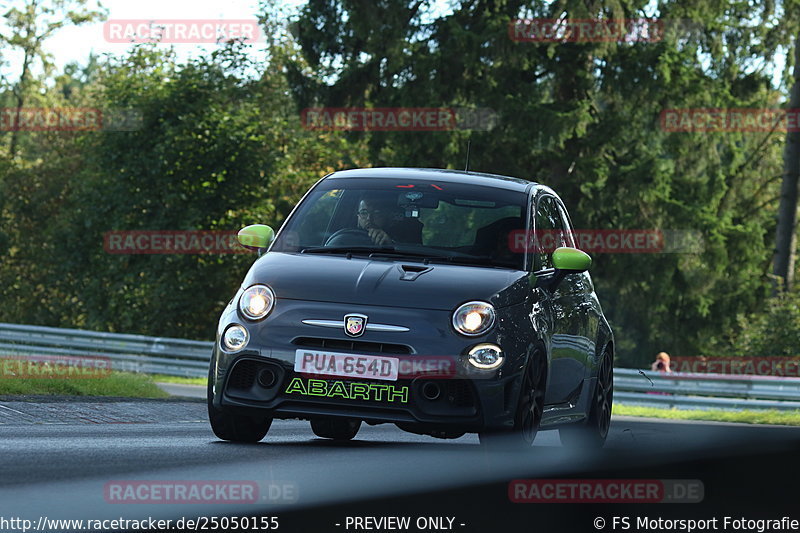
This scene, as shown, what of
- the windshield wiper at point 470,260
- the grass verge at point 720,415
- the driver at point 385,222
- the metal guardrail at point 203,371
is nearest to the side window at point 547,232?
the windshield wiper at point 470,260

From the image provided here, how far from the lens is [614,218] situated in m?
36.7

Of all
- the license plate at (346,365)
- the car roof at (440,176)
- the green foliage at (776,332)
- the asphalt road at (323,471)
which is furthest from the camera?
the green foliage at (776,332)

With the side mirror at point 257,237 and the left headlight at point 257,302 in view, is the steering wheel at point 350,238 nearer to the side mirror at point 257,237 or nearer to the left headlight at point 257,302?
the side mirror at point 257,237

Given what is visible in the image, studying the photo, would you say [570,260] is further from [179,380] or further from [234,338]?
[179,380]

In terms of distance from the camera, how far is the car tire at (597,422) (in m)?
11.1

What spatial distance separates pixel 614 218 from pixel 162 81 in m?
14.1

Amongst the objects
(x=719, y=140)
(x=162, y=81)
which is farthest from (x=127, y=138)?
(x=719, y=140)

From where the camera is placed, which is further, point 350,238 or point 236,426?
point 350,238

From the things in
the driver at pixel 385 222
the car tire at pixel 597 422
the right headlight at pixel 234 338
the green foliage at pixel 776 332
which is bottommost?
the green foliage at pixel 776 332

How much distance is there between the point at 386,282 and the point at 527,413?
1.14 meters

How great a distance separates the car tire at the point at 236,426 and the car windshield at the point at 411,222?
3.62ft

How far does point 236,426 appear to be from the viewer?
9.46 meters

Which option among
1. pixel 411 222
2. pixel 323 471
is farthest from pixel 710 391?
pixel 323 471

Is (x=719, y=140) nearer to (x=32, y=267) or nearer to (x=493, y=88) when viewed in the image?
(x=493, y=88)
